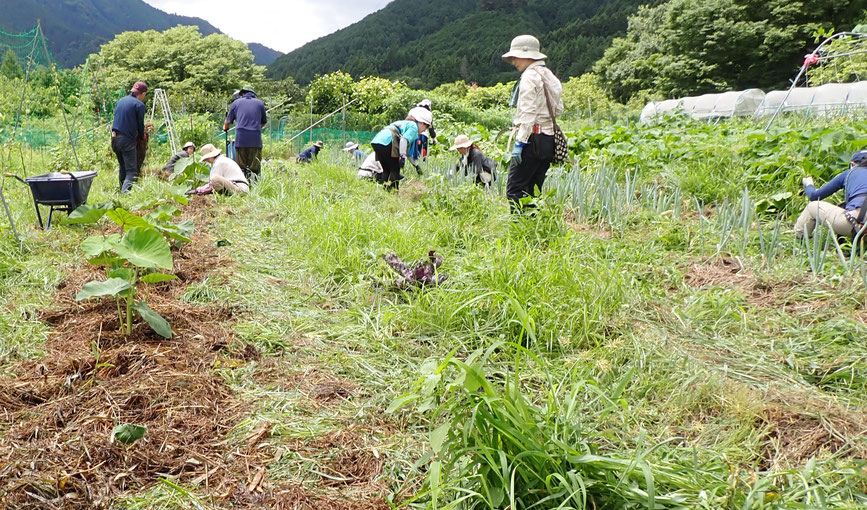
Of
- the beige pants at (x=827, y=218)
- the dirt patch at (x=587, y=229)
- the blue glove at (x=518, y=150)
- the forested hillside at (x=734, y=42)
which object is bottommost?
the dirt patch at (x=587, y=229)

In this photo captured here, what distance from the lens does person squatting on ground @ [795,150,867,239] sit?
3.24 metres

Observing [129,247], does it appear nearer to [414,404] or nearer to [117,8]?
[414,404]

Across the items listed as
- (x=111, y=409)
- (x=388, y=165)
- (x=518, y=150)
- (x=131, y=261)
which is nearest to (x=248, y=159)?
(x=388, y=165)

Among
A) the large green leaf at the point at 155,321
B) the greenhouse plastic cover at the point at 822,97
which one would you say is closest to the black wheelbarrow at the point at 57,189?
the large green leaf at the point at 155,321

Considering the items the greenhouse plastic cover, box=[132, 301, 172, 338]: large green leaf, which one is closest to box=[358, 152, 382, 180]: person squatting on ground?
box=[132, 301, 172, 338]: large green leaf

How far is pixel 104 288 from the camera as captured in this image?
7.40 feet

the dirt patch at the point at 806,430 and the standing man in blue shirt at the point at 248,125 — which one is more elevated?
the standing man in blue shirt at the point at 248,125

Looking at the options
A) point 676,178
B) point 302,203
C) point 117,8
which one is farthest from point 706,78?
point 117,8

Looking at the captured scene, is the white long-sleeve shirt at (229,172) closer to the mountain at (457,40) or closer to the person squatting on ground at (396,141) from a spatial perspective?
the person squatting on ground at (396,141)

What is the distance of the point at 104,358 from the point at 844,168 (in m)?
5.09

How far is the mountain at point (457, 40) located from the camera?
40.9m

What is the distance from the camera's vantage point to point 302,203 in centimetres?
487

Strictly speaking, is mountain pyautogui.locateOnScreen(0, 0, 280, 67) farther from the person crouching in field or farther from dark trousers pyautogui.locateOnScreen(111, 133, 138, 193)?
the person crouching in field

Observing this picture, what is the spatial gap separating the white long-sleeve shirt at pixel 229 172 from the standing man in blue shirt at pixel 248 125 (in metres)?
0.51
